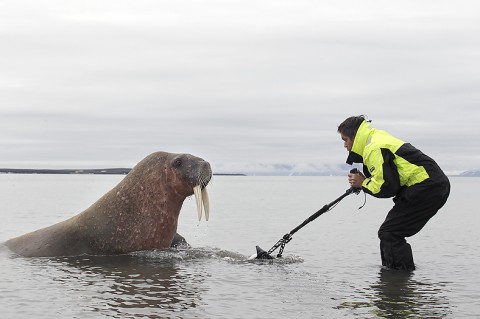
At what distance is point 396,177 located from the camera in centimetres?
938

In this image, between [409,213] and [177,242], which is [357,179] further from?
[177,242]

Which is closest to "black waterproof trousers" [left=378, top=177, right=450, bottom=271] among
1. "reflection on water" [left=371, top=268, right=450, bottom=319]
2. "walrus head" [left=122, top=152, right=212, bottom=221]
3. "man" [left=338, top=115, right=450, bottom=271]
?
"man" [left=338, top=115, right=450, bottom=271]

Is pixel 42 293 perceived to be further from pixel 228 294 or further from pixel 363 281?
pixel 363 281

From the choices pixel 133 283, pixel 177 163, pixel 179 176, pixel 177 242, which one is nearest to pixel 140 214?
pixel 179 176

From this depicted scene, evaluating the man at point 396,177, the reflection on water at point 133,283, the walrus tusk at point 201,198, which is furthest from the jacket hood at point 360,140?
the reflection on water at point 133,283

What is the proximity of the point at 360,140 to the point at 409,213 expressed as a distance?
1.13 m

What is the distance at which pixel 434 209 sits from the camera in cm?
966

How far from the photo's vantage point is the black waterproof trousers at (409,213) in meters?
9.50

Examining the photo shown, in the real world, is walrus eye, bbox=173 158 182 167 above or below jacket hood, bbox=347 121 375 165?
below

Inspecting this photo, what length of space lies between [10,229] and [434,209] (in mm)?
13556

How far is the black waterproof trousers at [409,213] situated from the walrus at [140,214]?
8.67 ft

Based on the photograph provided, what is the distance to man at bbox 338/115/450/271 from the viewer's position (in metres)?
9.34

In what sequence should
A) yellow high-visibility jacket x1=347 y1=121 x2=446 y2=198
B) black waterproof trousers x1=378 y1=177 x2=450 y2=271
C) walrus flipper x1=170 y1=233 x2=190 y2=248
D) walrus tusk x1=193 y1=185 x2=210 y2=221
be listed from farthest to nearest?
walrus flipper x1=170 y1=233 x2=190 y2=248 → walrus tusk x1=193 y1=185 x2=210 y2=221 → black waterproof trousers x1=378 y1=177 x2=450 y2=271 → yellow high-visibility jacket x1=347 y1=121 x2=446 y2=198

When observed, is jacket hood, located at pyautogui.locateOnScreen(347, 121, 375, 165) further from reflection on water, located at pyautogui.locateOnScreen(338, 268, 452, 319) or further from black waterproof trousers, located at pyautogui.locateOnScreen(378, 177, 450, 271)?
reflection on water, located at pyautogui.locateOnScreen(338, 268, 452, 319)
